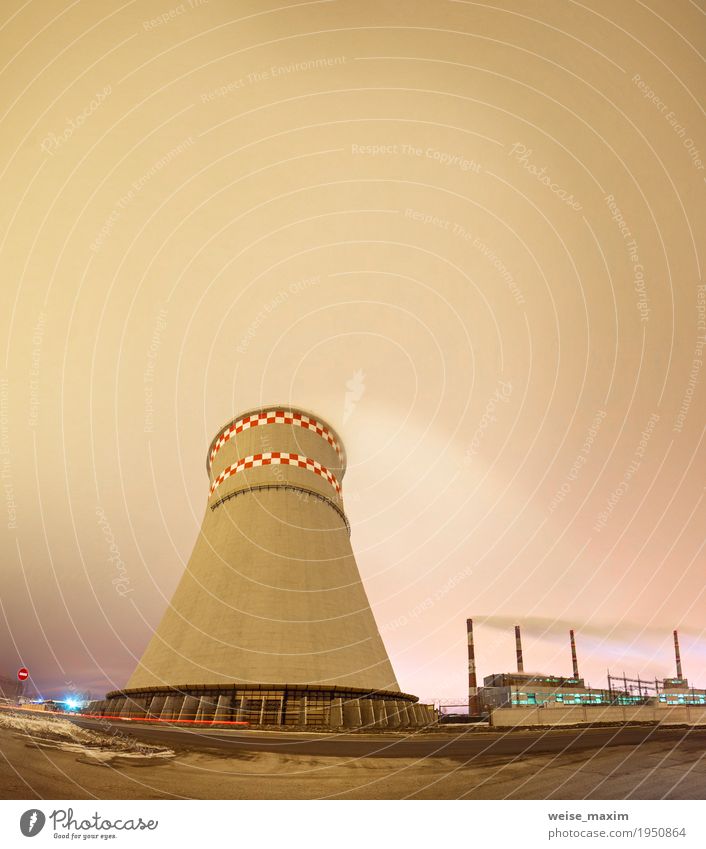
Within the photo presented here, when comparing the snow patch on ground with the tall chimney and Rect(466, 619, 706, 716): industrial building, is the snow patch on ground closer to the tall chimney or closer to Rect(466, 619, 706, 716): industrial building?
Rect(466, 619, 706, 716): industrial building

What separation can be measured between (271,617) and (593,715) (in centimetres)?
990

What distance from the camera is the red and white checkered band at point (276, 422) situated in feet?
36.1

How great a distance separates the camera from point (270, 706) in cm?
716

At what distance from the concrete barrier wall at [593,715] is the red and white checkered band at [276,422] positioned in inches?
269

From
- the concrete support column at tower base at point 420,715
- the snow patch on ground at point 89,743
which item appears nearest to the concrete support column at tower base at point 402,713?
the concrete support column at tower base at point 420,715

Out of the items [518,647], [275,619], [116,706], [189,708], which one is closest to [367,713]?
[275,619]

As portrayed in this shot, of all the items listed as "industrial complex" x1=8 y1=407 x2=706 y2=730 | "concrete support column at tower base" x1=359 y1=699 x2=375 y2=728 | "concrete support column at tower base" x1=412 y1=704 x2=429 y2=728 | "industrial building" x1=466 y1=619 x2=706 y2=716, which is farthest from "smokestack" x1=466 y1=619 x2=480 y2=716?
"concrete support column at tower base" x1=359 y1=699 x2=375 y2=728

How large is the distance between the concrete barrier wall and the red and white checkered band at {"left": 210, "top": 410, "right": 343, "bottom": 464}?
683cm

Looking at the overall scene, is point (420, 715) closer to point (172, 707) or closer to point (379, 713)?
point (379, 713)

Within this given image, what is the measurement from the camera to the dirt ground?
109 inches

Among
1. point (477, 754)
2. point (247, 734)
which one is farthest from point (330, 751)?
point (247, 734)
